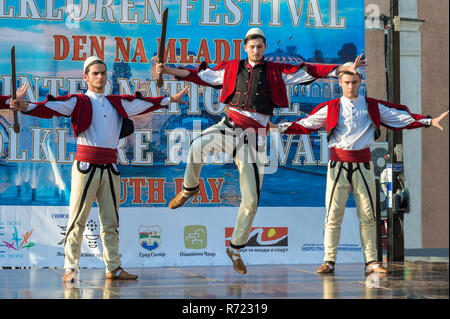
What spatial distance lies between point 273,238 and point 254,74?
2448mm

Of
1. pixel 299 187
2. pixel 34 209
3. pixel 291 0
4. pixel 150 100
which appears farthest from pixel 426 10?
pixel 34 209

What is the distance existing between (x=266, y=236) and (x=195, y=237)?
83 centimetres

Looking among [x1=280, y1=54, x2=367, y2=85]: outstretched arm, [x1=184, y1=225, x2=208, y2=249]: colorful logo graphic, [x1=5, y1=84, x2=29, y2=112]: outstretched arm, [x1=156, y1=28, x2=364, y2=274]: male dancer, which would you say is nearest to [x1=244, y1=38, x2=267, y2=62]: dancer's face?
[x1=156, y1=28, x2=364, y2=274]: male dancer

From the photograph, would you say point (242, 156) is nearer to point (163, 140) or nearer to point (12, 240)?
point (163, 140)

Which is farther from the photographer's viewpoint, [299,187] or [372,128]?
[299,187]

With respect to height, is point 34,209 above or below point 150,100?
below

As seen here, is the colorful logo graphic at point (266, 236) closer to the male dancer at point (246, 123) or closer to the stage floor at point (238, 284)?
the stage floor at point (238, 284)

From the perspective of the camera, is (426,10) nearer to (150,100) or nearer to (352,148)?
(352,148)

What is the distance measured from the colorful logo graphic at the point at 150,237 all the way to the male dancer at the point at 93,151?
1431mm

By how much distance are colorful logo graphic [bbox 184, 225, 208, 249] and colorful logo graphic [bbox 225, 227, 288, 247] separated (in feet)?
0.89

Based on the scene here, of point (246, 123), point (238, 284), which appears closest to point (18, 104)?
point (246, 123)

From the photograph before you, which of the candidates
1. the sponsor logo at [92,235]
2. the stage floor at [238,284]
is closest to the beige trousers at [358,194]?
the stage floor at [238,284]

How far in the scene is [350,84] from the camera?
669cm

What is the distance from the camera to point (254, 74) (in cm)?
614
